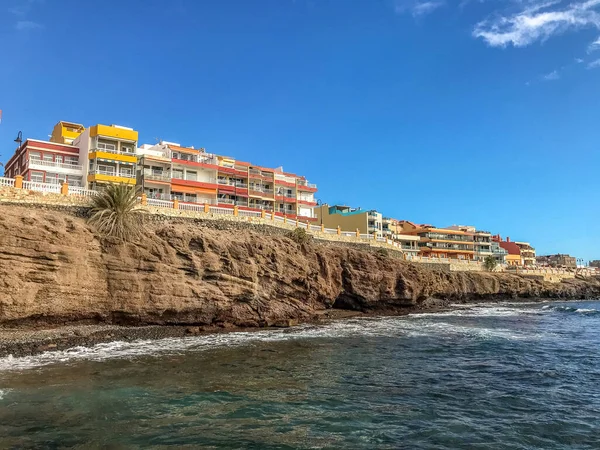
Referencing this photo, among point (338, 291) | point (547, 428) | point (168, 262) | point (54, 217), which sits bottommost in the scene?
point (547, 428)

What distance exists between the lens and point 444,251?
8938 cm

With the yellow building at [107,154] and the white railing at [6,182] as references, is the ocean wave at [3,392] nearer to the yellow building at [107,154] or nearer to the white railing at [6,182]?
the white railing at [6,182]

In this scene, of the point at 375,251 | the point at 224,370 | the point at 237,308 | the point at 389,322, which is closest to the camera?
the point at 224,370

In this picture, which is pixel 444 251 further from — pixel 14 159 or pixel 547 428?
pixel 547 428

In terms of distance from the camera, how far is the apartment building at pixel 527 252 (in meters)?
118

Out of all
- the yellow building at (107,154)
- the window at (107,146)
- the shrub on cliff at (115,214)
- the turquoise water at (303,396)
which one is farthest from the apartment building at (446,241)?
the shrub on cliff at (115,214)

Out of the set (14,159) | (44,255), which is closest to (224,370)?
(44,255)

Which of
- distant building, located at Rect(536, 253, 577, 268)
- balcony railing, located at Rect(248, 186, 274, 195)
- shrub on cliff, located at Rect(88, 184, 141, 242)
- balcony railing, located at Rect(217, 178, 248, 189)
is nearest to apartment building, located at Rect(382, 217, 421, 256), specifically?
balcony railing, located at Rect(248, 186, 274, 195)

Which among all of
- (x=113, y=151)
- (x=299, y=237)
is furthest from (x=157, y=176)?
(x=299, y=237)

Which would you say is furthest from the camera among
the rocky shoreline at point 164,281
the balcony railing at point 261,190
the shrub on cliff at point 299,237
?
the balcony railing at point 261,190

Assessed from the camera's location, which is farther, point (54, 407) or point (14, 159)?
point (14, 159)

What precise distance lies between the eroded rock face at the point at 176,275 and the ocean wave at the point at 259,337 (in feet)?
8.33

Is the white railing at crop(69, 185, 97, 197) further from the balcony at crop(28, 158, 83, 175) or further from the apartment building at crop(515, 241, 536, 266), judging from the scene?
the apartment building at crop(515, 241, 536, 266)

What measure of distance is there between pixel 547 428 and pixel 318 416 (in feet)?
19.1
